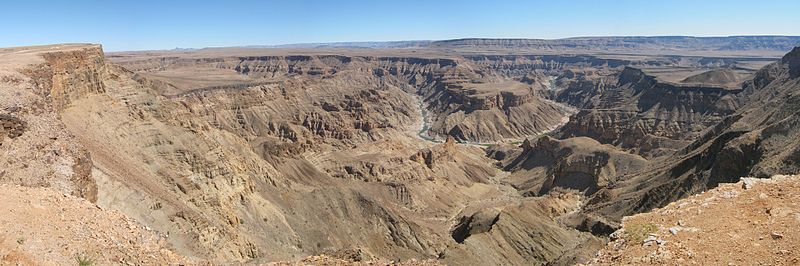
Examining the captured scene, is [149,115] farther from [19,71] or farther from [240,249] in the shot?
[240,249]

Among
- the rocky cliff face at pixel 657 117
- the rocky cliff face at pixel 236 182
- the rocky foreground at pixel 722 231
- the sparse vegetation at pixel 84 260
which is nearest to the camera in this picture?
the rocky foreground at pixel 722 231

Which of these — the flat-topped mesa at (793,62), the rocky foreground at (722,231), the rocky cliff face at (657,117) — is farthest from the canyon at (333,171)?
the rocky foreground at (722,231)

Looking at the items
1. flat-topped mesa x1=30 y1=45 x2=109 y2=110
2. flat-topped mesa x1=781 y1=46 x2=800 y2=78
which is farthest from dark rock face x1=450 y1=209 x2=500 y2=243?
flat-topped mesa x1=781 y1=46 x2=800 y2=78

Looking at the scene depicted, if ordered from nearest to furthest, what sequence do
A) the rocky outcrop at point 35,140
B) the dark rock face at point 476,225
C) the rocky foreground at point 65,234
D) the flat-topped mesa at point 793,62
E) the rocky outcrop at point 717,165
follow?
the rocky foreground at point 65,234 → the rocky outcrop at point 35,140 → the rocky outcrop at point 717,165 → the dark rock face at point 476,225 → the flat-topped mesa at point 793,62

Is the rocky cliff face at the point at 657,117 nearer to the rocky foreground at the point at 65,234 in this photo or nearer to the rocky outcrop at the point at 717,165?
the rocky outcrop at the point at 717,165

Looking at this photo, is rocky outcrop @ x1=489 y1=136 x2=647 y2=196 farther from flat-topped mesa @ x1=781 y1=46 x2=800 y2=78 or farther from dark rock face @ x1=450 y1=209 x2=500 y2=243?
flat-topped mesa @ x1=781 y1=46 x2=800 y2=78

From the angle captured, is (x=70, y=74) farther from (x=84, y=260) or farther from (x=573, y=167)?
(x=573, y=167)

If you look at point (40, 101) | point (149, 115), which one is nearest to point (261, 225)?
point (149, 115)

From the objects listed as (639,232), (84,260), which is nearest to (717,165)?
(639,232)
